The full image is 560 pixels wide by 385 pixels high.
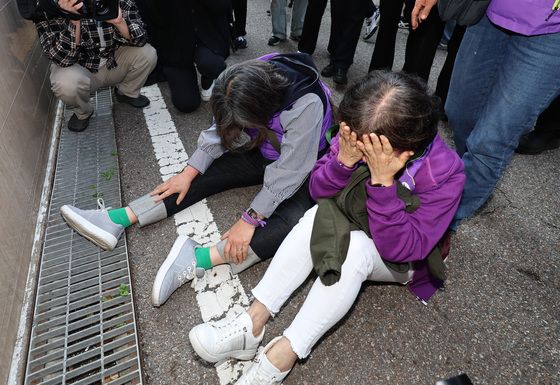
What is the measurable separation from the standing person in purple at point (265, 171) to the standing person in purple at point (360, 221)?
0.34m

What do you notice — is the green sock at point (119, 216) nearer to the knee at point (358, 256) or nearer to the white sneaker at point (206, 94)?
the knee at point (358, 256)

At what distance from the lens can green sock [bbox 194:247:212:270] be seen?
6.31ft

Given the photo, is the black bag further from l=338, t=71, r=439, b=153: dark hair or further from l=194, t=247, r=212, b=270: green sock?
l=194, t=247, r=212, b=270: green sock

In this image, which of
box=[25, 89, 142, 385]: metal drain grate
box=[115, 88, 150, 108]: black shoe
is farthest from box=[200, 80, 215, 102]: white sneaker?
box=[25, 89, 142, 385]: metal drain grate

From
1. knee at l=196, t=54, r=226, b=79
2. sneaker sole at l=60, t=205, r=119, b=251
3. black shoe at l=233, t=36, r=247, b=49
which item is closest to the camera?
sneaker sole at l=60, t=205, r=119, b=251

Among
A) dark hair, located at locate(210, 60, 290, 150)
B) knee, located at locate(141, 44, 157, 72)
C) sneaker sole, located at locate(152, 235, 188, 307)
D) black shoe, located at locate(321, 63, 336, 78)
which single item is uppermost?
dark hair, located at locate(210, 60, 290, 150)

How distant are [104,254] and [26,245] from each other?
0.40m

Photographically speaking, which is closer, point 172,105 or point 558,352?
point 558,352

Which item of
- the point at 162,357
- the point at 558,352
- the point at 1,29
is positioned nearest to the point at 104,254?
the point at 162,357

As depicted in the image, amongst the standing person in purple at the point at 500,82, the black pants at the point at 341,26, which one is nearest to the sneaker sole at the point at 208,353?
the standing person in purple at the point at 500,82

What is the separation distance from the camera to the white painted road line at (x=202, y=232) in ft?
5.94

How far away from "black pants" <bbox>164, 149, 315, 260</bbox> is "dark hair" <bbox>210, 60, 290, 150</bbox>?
0.48m

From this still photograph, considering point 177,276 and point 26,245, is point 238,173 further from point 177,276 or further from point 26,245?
point 26,245

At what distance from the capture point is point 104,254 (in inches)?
81.4
